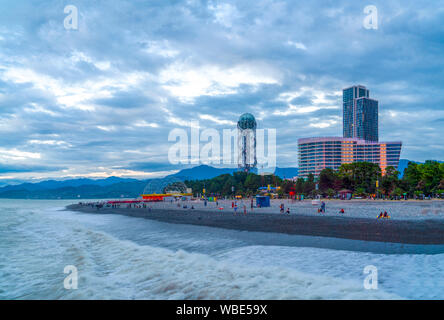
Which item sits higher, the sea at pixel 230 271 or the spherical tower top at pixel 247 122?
the spherical tower top at pixel 247 122

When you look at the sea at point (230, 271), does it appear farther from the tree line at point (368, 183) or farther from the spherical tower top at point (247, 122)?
the spherical tower top at point (247, 122)

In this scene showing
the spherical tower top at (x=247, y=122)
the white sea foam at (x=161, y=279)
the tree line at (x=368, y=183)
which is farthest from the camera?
the spherical tower top at (x=247, y=122)

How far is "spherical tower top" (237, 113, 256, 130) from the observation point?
602 feet

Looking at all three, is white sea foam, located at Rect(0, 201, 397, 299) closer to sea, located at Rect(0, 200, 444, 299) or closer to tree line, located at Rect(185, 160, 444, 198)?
sea, located at Rect(0, 200, 444, 299)

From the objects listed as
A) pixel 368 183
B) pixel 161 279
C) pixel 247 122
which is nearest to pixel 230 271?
pixel 161 279

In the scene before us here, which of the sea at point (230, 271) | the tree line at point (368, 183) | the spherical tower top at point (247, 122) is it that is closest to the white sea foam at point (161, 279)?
the sea at point (230, 271)

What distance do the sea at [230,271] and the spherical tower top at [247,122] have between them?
16791 cm

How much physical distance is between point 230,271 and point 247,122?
574ft

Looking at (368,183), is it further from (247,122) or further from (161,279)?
(247,122)

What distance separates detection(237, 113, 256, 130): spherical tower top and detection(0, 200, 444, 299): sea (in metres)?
168

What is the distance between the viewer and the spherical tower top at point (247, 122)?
184 metres

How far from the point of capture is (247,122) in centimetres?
18362

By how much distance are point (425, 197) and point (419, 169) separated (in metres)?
7.66
